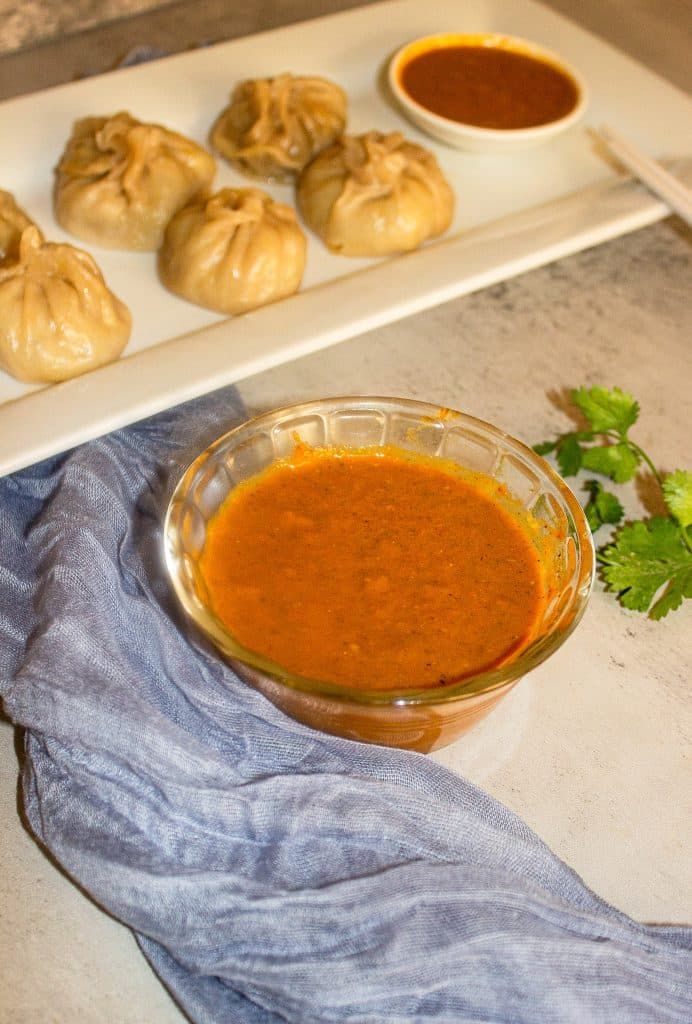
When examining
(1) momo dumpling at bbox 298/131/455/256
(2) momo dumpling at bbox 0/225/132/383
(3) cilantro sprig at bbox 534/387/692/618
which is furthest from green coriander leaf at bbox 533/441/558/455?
(2) momo dumpling at bbox 0/225/132/383

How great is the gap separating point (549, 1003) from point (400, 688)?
0.39 meters

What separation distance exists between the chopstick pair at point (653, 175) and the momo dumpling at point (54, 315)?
44.3 inches

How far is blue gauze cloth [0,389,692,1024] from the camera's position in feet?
4.11

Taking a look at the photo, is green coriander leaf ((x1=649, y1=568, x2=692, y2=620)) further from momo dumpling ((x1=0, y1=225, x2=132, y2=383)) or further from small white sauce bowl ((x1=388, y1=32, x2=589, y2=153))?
small white sauce bowl ((x1=388, y1=32, x2=589, y2=153))

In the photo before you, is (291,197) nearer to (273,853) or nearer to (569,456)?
(569,456)

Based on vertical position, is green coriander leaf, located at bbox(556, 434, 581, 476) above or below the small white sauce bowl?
below

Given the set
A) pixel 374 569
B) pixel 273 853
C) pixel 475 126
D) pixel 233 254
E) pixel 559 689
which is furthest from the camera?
pixel 475 126

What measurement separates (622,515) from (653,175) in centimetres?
90

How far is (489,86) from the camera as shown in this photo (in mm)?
2697

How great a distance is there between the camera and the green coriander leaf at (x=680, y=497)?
1.75 meters

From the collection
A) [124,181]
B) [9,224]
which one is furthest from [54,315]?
[124,181]

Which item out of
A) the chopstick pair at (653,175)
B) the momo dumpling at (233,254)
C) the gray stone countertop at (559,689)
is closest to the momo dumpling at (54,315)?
the momo dumpling at (233,254)

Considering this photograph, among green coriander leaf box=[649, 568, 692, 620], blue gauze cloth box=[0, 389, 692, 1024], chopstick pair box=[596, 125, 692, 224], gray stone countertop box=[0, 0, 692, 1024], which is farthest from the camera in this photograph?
chopstick pair box=[596, 125, 692, 224]

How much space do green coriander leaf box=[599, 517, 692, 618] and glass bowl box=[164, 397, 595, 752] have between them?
222 millimetres
